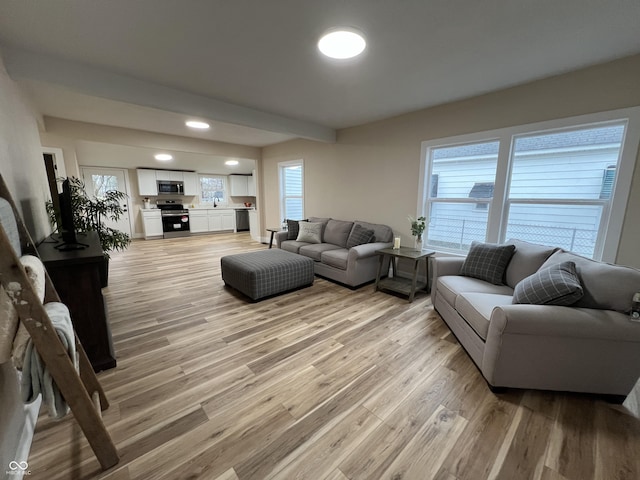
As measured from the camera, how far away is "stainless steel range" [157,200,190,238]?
7734 millimetres

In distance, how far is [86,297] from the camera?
72.1 inches

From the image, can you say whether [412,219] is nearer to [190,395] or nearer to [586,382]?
[586,382]

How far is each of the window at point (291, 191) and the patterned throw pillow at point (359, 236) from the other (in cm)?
193

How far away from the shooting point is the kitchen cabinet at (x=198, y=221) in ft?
26.8

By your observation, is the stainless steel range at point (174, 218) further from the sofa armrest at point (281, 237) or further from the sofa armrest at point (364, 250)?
the sofa armrest at point (364, 250)

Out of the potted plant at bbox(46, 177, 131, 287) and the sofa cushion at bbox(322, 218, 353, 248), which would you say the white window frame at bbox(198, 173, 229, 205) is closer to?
the potted plant at bbox(46, 177, 131, 287)

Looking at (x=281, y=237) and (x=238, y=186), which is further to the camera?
(x=238, y=186)

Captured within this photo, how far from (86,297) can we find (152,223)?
6579mm

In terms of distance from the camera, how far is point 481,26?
69.9 inches

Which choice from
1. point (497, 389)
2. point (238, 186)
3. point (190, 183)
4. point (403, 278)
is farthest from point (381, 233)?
point (190, 183)

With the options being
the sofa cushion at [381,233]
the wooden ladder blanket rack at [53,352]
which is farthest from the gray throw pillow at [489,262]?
the wooden ladder blanket rack at [53,352]

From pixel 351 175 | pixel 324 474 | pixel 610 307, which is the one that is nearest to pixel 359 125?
pixel 351 175

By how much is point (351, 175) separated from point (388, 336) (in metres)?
2.94

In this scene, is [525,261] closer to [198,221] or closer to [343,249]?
[343,249]
